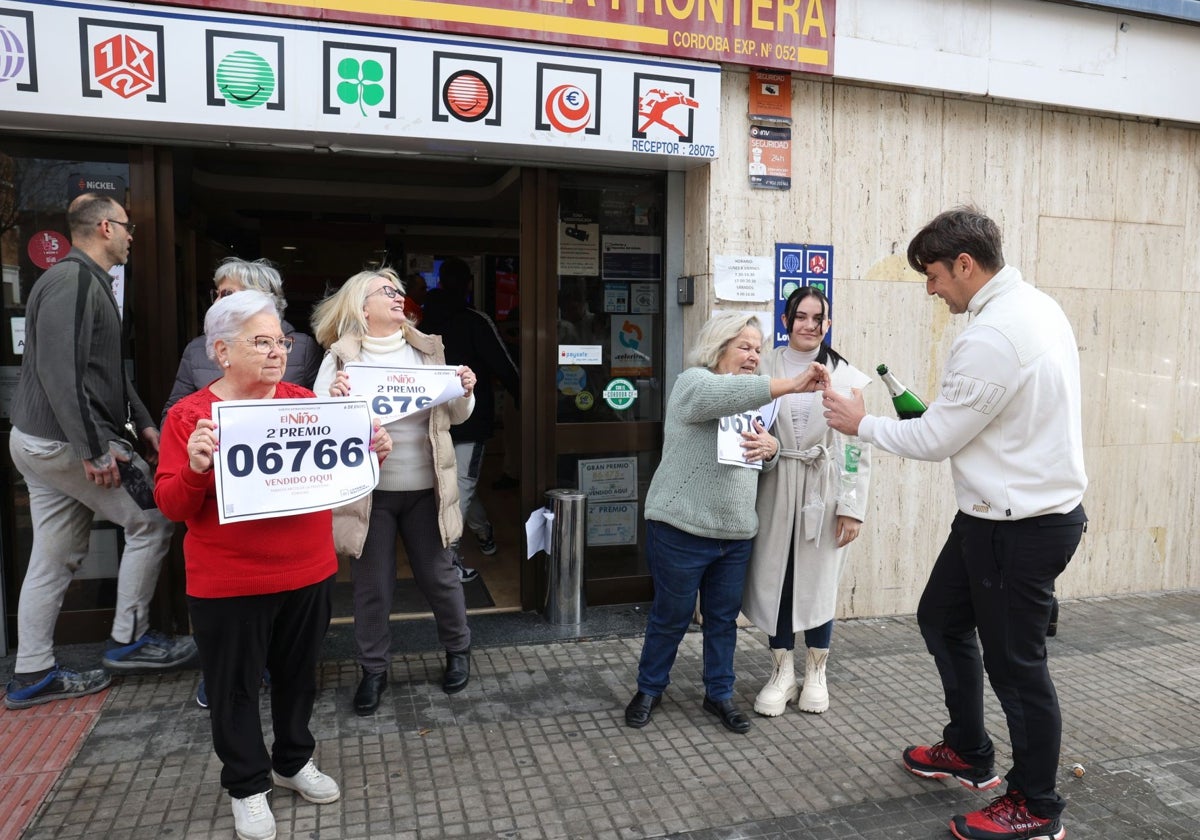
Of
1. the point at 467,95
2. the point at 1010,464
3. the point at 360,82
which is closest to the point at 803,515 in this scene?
the point at 1010,464

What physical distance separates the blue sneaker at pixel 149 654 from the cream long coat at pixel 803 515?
112 inches

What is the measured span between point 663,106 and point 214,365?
2682 millimetres

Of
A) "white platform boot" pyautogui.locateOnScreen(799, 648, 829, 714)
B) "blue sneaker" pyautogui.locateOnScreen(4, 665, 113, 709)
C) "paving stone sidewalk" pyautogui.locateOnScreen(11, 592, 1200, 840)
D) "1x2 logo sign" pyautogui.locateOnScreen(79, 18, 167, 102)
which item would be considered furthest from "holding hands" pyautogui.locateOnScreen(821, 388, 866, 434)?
"blue sneaker" pyautogui.locateOnScreen(4, 665, 113, 709)

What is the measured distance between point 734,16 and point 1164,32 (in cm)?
309

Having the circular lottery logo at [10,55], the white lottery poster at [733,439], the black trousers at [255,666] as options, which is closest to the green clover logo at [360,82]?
the circular lottery logo at [10,55]

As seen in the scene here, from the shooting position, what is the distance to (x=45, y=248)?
4.41 meters

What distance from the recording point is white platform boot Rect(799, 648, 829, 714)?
13.4 feet

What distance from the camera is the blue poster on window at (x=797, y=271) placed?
5.08m

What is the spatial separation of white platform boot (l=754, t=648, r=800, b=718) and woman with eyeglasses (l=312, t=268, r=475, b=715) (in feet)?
5.16

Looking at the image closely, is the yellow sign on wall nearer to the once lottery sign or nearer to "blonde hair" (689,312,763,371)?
"blonde hair" (689,312,763,371)

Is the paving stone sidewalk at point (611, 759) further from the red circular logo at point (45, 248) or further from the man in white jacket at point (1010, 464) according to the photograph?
the red circular logo at point (45, 248)

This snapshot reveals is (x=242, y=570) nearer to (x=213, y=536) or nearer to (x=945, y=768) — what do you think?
(x=213, y=536)

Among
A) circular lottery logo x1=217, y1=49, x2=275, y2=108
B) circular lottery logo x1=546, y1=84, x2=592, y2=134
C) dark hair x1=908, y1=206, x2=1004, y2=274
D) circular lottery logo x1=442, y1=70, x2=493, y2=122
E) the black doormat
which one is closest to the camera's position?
dark hair x1=908, y1=206, x2=1004, y2=274

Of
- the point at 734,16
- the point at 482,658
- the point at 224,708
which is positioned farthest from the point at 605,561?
the point at 734,16
